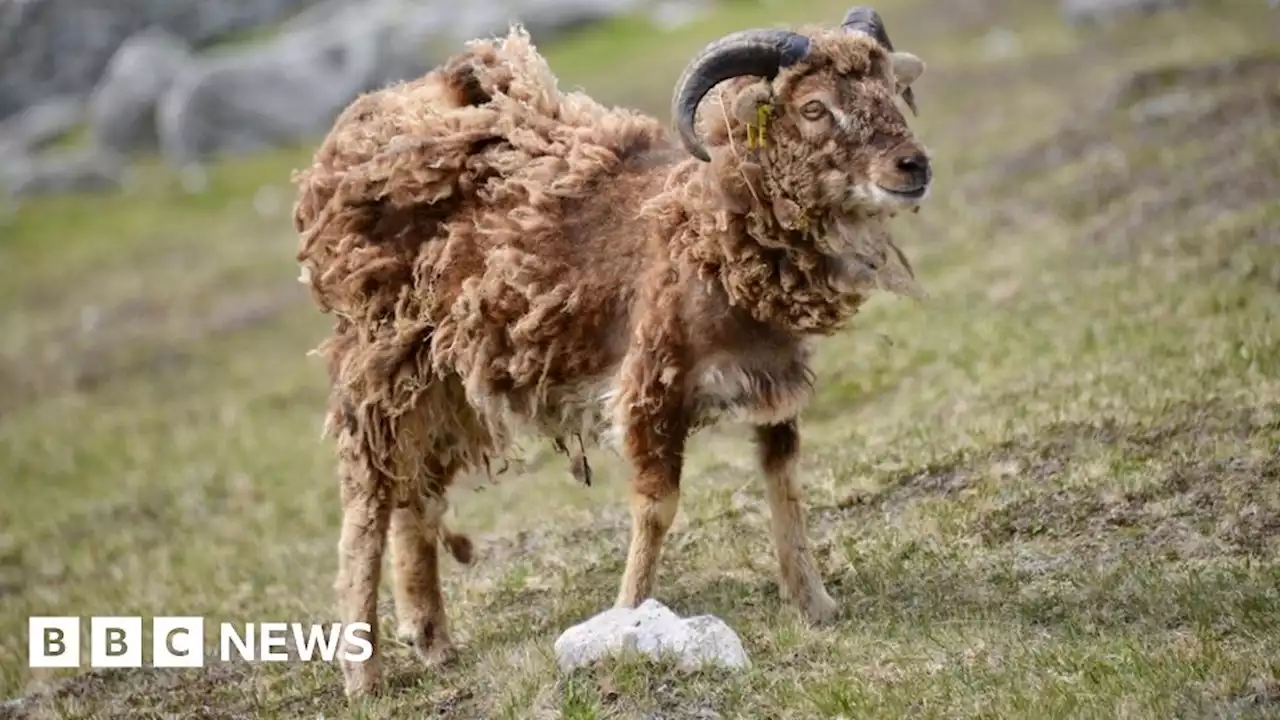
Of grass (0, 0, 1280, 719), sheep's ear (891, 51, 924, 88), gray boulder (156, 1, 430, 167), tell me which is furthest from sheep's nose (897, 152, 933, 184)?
gray boulder (156, 1, 430, 167)

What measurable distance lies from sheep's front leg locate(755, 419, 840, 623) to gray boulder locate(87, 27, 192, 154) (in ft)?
144

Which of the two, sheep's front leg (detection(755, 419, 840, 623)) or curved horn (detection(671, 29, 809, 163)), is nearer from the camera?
Result: curved horn (detection(671, 29, 809, 163))

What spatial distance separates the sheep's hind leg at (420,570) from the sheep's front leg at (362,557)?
0.23 m

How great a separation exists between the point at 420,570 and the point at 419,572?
2cm

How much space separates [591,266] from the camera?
9.13 m

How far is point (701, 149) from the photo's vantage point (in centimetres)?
850

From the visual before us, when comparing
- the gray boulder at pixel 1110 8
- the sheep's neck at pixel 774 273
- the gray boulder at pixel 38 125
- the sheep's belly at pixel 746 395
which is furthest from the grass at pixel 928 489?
the gray boulder at pixel 38 125

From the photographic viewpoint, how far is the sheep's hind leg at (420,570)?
986cm

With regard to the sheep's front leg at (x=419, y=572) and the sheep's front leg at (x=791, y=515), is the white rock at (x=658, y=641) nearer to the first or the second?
the sheep's front leg at (x=791, y=515)

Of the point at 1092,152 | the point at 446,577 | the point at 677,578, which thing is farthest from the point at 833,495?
the point at 1092,152

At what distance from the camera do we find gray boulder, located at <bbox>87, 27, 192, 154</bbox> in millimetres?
50062

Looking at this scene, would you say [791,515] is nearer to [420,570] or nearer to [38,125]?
[420,570]

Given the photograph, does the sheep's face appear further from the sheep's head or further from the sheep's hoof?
the sheep's hoof

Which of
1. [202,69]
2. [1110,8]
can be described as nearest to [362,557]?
[1110,8]
